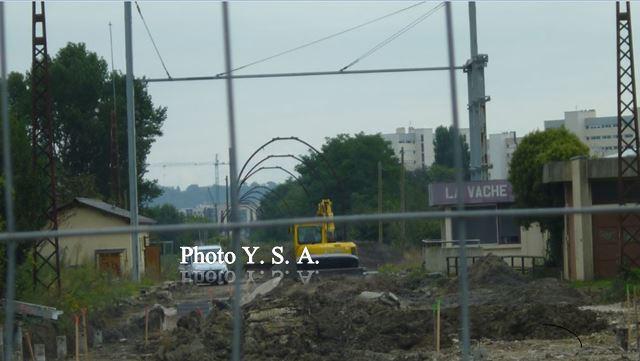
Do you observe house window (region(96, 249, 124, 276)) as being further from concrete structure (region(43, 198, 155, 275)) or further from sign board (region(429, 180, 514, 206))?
sign board (region(429, 180, 514, 206))

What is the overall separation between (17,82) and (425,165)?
6421 millimetres

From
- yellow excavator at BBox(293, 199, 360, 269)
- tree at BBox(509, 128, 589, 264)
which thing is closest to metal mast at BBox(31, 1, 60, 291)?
yellow excavator at BBox(293, 199, 360, 269)

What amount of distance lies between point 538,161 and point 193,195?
23.4 metres

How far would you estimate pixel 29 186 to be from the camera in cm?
1386

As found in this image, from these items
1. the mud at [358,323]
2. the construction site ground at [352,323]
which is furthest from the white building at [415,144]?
the mud at [358,323]

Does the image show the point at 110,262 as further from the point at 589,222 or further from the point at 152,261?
the point at 589,222

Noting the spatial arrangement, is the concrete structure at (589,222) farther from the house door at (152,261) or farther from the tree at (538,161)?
the house door at (152,261)

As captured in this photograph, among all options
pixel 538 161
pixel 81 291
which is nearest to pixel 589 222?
pixel 81 291

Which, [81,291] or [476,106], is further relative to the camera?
[81,291]

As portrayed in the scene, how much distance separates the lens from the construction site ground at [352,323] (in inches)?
388

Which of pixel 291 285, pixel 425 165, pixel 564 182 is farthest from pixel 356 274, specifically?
pixel 564 182

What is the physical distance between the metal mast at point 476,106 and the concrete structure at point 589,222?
118 centimetres

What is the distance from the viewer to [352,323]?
12.7 m

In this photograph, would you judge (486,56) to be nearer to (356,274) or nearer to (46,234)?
(46,234)
